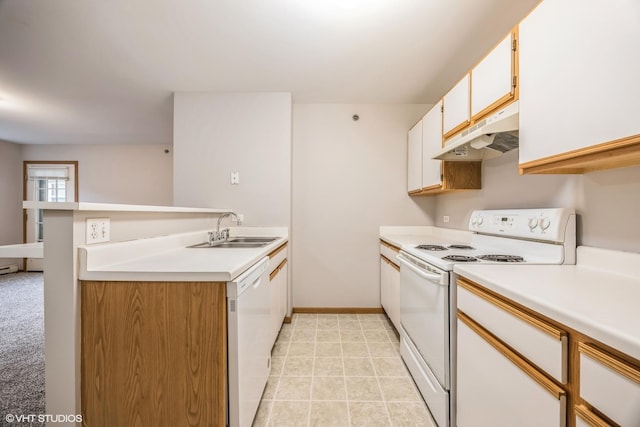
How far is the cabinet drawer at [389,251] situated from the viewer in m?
2.35

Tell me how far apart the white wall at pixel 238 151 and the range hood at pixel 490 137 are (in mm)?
1541

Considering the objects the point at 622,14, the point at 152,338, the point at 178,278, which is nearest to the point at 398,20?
the point at 622,14

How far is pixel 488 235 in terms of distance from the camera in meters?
1.82

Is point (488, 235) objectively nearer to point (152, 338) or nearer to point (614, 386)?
point (614, 386)

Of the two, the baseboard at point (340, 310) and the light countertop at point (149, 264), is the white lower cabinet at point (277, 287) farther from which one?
the light countertop at point (149, 264)

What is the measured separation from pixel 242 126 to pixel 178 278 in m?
2.08

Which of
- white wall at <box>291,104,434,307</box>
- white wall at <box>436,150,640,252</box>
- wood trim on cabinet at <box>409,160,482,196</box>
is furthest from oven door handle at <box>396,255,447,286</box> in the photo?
white wall at <box>291,104,434,307</box>

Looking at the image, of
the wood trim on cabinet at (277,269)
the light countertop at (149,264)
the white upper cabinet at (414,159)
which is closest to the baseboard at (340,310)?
the wood trim on cabinet at (277,269)

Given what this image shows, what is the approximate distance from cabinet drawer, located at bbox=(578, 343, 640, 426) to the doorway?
6.57m

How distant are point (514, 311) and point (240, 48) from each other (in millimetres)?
2266

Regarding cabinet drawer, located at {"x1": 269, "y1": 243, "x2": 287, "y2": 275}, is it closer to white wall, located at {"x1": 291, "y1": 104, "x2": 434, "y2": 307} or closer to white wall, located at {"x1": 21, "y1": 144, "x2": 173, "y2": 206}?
white wall, located at {"x1": 291, "y1": 104, "x2": 434, "y2": 307}

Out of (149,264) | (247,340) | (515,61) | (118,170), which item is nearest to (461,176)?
(515,61)

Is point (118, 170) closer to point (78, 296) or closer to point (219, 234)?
point (219, 234)

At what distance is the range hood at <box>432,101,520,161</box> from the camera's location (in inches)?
50.9
